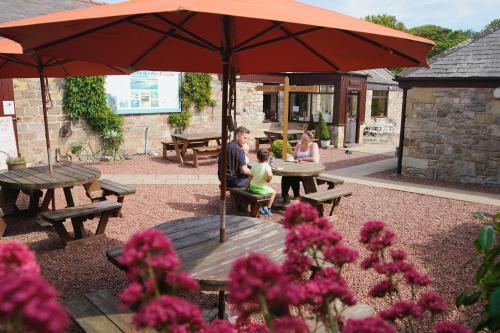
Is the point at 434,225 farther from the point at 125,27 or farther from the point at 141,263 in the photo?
the point at 141,263

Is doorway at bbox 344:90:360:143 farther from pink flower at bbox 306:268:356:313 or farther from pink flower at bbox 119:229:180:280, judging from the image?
pink flower at bbox 119:229:180:280

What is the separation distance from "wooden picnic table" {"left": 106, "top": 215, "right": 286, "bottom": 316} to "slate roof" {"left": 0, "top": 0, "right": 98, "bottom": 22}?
9465 mm

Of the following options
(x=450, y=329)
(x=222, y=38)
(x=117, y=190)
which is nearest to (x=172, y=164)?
(x=117, y=190)

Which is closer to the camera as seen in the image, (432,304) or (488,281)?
(432,304)

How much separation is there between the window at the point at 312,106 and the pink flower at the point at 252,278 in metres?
16.4

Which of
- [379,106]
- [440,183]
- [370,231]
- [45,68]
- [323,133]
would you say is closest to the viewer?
[370,231]

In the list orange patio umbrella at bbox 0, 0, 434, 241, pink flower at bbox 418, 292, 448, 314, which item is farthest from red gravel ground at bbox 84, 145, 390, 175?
pink flower at bbox 418, 292, 448, 314

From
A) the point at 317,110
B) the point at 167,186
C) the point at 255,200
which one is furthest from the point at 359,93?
the point at 255,200

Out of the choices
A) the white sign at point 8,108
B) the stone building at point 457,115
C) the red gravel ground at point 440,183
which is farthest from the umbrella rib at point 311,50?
the white sign at point 8,108

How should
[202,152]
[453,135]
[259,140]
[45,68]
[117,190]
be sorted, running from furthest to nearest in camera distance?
[259,140] < [202,152] < [453,135] < [117,190] < [45,68]

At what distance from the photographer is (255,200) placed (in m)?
5.68

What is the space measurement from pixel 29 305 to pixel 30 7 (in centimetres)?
1284

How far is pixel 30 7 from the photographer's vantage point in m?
11.1

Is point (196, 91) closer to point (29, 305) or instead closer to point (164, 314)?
point (164, 314)
